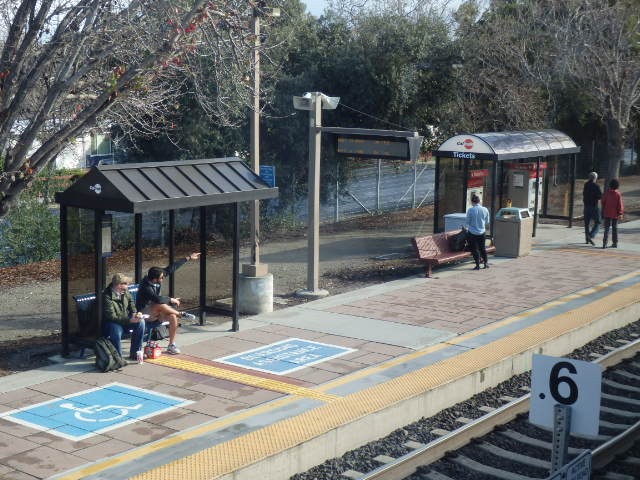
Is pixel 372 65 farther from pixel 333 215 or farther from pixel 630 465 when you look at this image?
pixel 630 465

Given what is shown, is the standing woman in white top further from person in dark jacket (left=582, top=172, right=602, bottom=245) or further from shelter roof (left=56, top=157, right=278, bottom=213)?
shelter roof (left=56, top=157, right=278, bottom=213)

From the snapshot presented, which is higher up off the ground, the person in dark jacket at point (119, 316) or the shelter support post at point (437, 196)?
the shelter support post at point (437, 196)

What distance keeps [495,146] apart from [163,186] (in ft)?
33.3

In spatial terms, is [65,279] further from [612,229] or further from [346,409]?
[612,229]

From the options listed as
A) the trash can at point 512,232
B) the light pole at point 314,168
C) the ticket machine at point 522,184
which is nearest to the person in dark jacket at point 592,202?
the ticket machine at point 522,184

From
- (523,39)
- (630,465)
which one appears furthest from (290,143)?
(630,465)

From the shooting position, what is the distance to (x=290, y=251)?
20438 millimetres

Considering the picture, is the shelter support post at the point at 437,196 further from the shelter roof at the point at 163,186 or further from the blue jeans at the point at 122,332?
the blue jeans at the point at 122,332

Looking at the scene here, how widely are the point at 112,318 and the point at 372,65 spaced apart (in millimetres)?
15740

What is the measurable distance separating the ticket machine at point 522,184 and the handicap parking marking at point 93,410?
14246 mm

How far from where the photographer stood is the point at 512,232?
63.0 feet

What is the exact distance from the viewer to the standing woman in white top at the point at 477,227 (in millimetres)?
17266

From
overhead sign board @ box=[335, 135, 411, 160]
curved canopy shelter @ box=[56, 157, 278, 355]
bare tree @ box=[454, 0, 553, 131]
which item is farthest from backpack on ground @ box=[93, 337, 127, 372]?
bare tree @ box=[454, 0, 553, 131]

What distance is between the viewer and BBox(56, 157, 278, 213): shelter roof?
1067 centimetres
